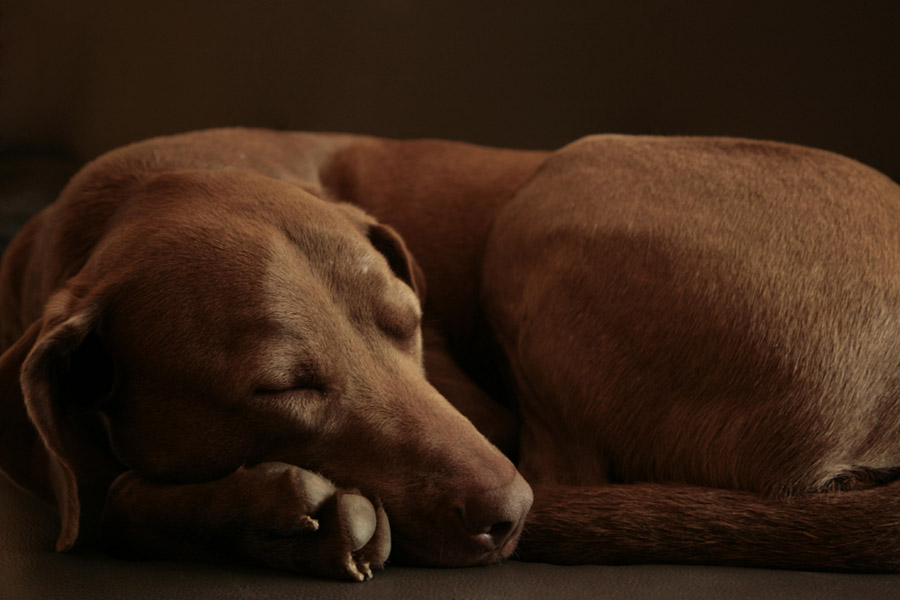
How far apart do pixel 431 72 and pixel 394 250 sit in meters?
1.29

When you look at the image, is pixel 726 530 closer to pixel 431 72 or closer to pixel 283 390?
pixel 283 390

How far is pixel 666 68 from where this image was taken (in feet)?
10.1

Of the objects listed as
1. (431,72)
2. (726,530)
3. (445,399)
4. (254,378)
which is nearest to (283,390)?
(254,378)

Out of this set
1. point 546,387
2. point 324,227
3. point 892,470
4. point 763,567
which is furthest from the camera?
point 546,387

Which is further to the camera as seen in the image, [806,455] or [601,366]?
[601,366]

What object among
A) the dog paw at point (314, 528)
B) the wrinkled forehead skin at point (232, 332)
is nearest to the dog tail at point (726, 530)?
the dog paw at point (314, 528)

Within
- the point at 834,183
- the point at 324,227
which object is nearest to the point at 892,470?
the point at 834,183

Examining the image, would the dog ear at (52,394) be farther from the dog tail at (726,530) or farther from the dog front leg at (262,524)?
the dog tail at (726,530)

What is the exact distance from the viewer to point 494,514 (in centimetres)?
146

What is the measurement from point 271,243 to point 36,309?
0.88 m

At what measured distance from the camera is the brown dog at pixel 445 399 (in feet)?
5.00

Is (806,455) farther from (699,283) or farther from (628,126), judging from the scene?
(628,126)

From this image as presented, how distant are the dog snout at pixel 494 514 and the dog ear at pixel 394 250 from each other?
762 mm

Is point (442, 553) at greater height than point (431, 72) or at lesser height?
lesser
